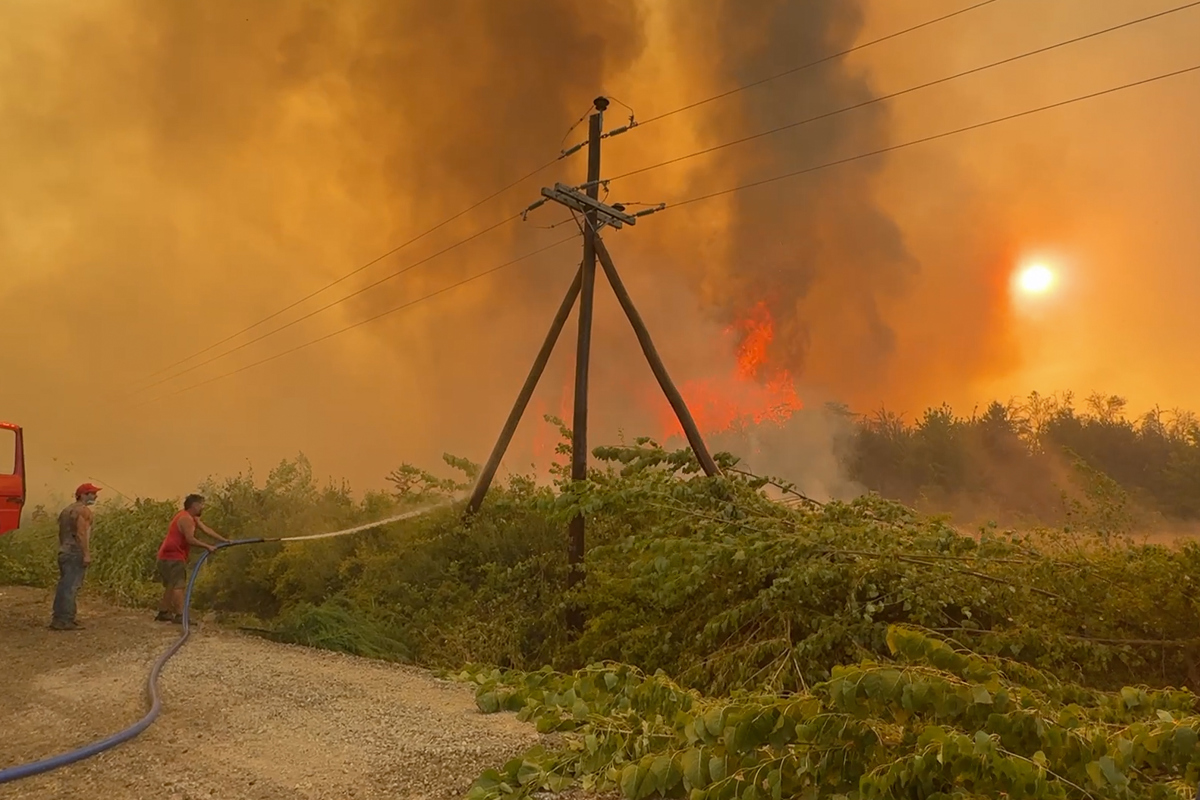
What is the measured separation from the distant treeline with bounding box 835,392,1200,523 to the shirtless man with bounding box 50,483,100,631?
24757 millimetres

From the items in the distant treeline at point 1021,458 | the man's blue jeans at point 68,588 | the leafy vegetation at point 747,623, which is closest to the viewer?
the leafy vegetation at point 747,623

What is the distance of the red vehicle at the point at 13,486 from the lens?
1108 centimetres

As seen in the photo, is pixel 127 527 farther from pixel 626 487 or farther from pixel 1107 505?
pixel 1107 505

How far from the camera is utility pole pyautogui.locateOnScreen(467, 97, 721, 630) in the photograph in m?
10.6

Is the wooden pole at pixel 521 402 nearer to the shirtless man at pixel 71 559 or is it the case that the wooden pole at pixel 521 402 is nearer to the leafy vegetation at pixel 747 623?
the leafy vegetation at pixel 747 623

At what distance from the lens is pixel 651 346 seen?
37.3ft

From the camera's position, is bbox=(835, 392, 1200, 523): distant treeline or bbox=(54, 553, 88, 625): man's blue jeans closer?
bbox=(54, 553, 88, 625): man's blue jeans

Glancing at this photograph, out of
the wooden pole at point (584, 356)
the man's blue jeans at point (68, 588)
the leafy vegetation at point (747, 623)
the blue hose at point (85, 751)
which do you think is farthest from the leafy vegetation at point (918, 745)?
the man's blue jeans at point (68, 588)

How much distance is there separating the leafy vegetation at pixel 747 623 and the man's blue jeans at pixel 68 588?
213 centimetres

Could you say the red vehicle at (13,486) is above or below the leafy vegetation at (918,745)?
above

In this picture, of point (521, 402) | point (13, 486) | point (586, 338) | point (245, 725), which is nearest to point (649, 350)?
point (586, 338)

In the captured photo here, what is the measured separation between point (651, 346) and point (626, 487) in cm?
322

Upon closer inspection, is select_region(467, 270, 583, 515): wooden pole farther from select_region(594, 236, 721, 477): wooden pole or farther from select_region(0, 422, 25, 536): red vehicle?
select_region(0, 422, 25, 536): red vehicle

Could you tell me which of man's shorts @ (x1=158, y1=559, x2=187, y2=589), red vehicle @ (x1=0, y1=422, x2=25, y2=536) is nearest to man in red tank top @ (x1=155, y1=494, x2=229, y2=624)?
man's shorts @ (x1=158, y1=559, x2=187, y2=589)
